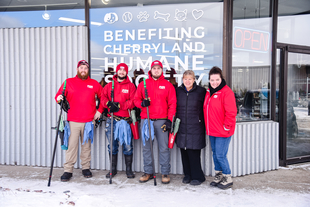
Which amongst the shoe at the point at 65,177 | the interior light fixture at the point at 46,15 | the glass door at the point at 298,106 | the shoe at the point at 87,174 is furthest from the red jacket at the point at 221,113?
the interior light fixture at the point at 46,15

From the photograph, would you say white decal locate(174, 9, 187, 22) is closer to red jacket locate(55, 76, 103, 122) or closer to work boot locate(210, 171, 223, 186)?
red jacket locate(55, 76, 103, 122)

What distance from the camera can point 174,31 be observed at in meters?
4.22

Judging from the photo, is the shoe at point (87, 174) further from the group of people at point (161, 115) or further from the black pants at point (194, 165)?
the black pants at point (194, 165)

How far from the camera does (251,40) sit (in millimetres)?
4148

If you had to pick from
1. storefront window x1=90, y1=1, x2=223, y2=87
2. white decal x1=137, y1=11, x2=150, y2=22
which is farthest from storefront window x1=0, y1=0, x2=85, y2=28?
white decal x1=137, y1=11, x2=150, y2=22

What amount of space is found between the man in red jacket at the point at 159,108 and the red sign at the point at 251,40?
1.53 metres

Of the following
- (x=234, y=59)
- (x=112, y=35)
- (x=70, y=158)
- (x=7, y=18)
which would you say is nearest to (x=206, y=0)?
(x=234, y=59)

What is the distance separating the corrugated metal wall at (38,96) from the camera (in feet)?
13.8

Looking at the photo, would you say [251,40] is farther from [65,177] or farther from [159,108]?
[65,177]

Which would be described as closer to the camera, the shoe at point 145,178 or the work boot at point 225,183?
the work boot at point 225,183

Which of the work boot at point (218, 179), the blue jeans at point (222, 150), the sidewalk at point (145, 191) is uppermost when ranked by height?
the blue jeans at point (222, 150)

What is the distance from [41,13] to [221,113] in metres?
3.88

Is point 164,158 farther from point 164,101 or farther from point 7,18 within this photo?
point 7,18

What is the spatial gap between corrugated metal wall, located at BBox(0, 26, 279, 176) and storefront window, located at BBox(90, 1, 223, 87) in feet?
1.26
